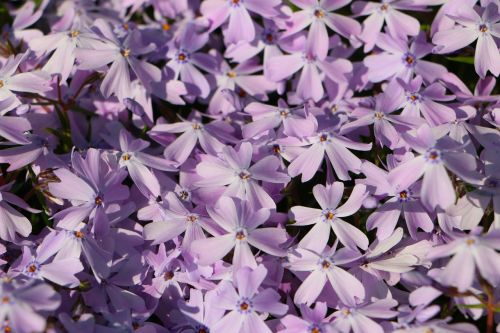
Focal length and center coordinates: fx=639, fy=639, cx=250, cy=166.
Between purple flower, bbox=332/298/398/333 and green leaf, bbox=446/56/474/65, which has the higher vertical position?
green leaf, bbox=446/56/474/65

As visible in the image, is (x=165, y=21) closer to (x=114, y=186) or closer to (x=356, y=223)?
(x=114, y=186)

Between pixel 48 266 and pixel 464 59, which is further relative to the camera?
pixel 464 59

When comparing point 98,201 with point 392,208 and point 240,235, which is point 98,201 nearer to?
point 240,235

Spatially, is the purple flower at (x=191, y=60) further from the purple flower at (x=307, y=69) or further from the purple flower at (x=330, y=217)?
the purple flower at (x=330, y=217)

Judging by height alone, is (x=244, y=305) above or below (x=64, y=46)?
below

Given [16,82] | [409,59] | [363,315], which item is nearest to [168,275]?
[363,315]

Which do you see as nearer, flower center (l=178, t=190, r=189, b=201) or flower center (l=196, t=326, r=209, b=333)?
flower center (l=196, t=326, r=209, b=333)

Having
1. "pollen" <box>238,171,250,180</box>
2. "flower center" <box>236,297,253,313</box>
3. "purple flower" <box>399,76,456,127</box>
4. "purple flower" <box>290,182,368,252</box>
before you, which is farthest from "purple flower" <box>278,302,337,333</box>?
"purple flower" <box>399,76,456,127</box>

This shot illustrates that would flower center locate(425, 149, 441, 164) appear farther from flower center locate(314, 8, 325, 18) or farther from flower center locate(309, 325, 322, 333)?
flower center locate(314, 8, 325, 18)

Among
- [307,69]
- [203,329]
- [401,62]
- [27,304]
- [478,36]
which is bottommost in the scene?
[203,329]
